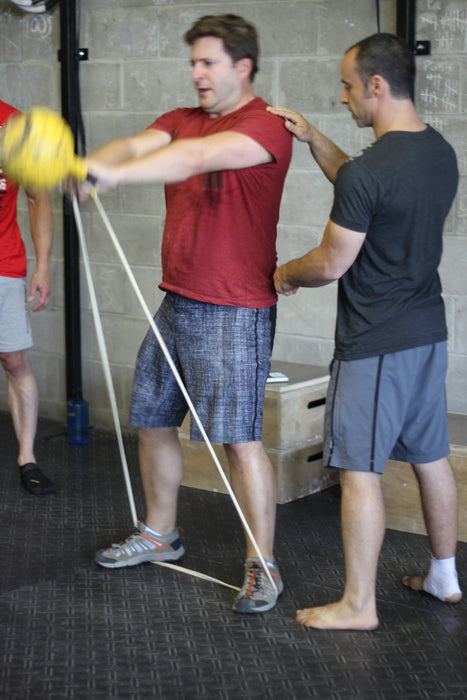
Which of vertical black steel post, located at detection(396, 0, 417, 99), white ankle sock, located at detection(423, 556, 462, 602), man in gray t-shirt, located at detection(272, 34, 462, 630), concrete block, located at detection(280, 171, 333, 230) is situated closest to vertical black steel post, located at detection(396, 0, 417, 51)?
vertical black steel post, located at detection(396, 0, 417, 99)

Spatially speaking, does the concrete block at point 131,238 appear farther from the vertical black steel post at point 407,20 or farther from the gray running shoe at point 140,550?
the gray running shoe at point 140,550

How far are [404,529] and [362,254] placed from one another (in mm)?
1207

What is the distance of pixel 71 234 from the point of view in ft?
13.7

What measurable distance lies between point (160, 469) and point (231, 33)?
3.94 ft

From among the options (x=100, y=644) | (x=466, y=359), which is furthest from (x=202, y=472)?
(x=100, y=644)

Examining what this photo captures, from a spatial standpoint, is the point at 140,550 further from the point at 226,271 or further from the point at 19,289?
the point at 19,289

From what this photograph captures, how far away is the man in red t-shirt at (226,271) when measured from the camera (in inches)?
90.3

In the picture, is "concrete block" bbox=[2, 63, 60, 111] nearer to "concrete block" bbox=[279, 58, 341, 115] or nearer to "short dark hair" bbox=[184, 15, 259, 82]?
"concrete block" bbox=[279, 58, 341, 115]

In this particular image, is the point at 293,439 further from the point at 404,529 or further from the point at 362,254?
the point at 362,254

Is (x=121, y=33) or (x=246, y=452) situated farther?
(x=121, y=33)

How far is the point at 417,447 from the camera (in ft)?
Answer: 7.67

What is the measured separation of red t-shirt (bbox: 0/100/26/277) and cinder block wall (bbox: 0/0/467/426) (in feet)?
2.77

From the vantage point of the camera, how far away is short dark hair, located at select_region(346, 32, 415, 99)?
2.12 m

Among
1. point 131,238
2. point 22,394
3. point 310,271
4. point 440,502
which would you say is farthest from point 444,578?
point 131,238
